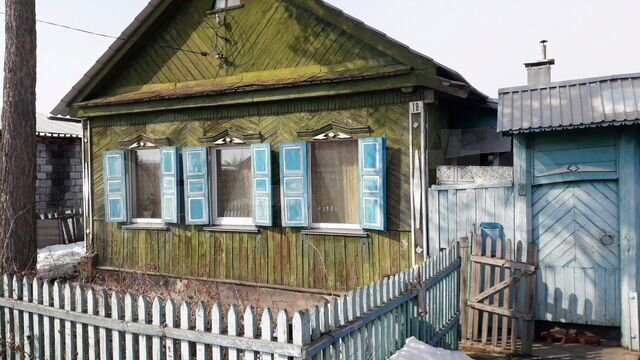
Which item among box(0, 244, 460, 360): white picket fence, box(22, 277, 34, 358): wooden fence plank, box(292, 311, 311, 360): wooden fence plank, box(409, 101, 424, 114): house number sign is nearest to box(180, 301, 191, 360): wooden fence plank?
box(0, 244, 460, 360): white picket fence

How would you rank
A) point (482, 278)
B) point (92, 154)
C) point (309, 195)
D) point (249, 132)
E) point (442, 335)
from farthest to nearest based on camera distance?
point (92, 154)
point (249, 132)
point (309, 195)
point (482, 278)
point (442, 335)

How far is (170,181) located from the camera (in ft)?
29.2

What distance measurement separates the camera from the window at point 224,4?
881 cm

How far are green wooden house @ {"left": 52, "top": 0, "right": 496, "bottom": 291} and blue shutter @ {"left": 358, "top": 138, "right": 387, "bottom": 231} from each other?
0.7 inches

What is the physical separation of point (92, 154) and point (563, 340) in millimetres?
9255

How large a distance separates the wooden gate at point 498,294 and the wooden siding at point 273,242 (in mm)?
1263

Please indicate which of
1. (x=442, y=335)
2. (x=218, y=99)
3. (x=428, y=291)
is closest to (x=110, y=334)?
(x=428, y=291)

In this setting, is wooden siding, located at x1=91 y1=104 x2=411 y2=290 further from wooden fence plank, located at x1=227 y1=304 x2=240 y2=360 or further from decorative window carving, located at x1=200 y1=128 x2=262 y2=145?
wooden fence plank, located at x1=227 y1=304 x2=240 y2=360

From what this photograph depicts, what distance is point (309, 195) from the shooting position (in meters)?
7.81

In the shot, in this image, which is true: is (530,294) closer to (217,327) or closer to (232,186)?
(217,327)

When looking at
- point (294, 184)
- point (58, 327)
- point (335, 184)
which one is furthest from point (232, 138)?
point (58, 327)

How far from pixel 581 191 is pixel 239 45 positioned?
6031 millimetres

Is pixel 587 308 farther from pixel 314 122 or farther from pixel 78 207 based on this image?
pixel 78 207

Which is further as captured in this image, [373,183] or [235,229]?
[235,229]
